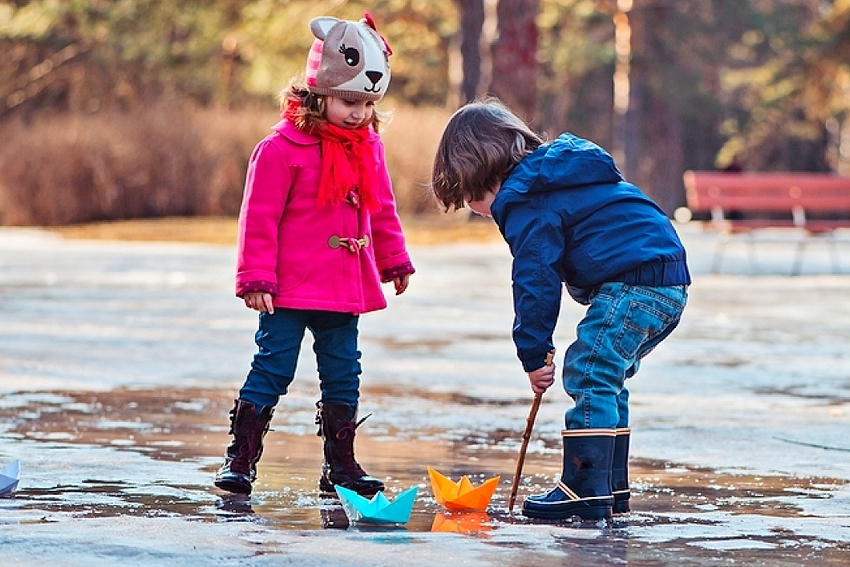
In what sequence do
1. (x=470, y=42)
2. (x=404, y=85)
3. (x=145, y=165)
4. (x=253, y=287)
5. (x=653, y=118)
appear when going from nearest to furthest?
(x=253, y=287), (x=470, y=42), (x=145, y=165), (x=404, y=85), (x=653, y=118)

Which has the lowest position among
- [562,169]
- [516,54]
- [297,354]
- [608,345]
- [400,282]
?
[297,354]

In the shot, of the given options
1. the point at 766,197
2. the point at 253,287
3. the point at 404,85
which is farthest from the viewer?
the point at 404,85

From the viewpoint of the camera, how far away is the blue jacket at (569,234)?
14.4ft

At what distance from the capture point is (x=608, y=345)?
14.8 feet

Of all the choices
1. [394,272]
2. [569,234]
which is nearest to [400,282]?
[394,272]

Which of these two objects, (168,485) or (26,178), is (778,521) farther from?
(26,178)

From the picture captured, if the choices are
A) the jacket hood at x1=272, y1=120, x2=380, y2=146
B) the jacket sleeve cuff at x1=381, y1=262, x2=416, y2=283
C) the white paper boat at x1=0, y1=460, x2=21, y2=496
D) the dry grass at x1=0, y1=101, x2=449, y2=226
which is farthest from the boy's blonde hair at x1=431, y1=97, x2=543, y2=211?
the dry grass at x1=0, y1=101, x2=449, y2=226

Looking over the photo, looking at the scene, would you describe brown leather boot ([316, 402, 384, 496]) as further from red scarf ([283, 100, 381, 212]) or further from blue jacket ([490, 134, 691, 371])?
blue jacket ([490, 134, 691, 371])

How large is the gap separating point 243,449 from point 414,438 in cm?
123

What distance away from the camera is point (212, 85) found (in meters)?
38.4

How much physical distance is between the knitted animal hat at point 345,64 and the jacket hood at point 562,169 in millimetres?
689

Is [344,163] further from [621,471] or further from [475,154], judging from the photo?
[621,471]

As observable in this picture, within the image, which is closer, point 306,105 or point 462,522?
point 462,522

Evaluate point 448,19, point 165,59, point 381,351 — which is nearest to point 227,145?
point 165,59
